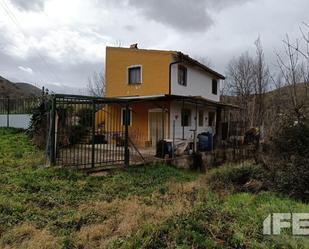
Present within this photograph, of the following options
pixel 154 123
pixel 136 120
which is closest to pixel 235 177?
pixel 154 123

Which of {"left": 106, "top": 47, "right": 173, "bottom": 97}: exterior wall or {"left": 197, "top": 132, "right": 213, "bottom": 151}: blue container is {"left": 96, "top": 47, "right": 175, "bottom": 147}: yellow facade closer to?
{"left": 106, "top": 47, "right": 173, "bottom": 97}: exterior wall

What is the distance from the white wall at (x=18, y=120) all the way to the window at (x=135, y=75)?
24.0ft

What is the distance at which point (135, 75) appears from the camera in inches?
845

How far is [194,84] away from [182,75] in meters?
1.87

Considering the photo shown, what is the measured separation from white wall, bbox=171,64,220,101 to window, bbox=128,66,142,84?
104 inches

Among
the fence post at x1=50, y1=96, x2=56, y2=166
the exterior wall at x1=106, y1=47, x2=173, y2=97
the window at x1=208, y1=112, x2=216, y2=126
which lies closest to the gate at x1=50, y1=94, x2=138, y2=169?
the fence post at x1=50, y1=96, x2=56, y2=166

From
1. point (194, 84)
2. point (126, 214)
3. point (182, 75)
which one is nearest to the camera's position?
point (126, 214)

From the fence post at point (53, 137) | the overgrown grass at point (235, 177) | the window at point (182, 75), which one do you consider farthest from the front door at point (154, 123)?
the overgrown grass at point (235, 177)

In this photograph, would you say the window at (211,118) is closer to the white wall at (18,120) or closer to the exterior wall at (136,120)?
the exterior wall at (136,120)

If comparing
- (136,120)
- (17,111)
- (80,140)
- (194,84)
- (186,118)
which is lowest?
(80,140)

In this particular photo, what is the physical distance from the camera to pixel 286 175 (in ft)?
24.8

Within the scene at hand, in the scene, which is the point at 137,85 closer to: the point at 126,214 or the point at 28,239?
the point at 126,214

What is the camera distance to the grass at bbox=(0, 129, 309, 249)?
4477 mm

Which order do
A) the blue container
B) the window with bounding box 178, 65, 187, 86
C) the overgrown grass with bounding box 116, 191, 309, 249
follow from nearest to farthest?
the overgrown grass with bounding box 116, 191, 309, 249
the blue container
the window with bounding box 178, 65, 187, 86
